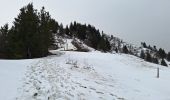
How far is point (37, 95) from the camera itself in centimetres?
1016

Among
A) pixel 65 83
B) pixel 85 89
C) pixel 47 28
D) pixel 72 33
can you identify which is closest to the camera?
pixel 85 89

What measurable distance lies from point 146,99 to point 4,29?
58.2 metres

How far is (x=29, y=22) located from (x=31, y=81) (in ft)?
84.2

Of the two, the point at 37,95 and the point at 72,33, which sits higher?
the point at 72,33

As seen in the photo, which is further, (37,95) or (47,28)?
(47,28)

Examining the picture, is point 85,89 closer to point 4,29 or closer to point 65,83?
point 65,83

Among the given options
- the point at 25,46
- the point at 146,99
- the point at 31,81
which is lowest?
the point at 146,99

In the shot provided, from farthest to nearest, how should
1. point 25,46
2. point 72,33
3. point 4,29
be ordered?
point 72,33
point 4,29
point 25,46

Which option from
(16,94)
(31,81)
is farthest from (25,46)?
(16,94)

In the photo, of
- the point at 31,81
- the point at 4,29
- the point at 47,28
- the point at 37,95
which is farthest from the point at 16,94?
the point at 4,29

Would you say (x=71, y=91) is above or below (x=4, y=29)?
below

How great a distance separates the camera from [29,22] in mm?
37000

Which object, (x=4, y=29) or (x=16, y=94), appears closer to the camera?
(x=16, y=94)

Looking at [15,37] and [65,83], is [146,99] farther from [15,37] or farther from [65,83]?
[15,37]
